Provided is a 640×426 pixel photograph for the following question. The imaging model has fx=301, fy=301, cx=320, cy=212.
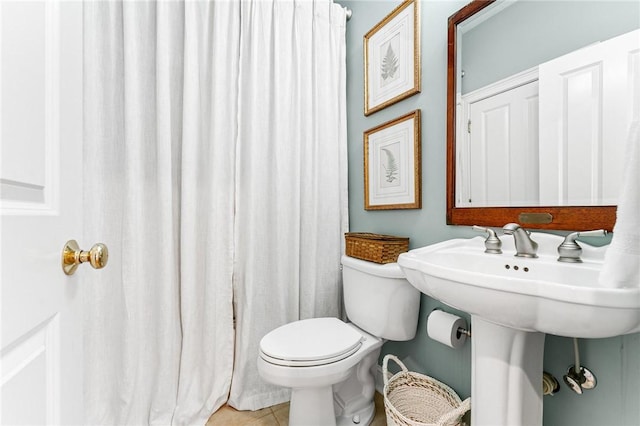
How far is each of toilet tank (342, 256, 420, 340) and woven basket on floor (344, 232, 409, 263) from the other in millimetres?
32

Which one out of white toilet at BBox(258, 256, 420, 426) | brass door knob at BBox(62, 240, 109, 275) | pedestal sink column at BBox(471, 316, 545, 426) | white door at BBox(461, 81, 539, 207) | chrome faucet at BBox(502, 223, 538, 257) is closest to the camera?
brass door knob at BBox(62, 240, 109, 275)

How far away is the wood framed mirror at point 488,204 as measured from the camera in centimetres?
84

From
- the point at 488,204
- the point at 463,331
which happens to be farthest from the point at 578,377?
the point at 488,204

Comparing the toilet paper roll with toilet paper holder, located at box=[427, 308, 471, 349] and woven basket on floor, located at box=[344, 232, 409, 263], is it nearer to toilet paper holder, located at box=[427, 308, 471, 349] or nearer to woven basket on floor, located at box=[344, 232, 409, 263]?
toilet paper holder, located at box=[427, 308, 471, 349]

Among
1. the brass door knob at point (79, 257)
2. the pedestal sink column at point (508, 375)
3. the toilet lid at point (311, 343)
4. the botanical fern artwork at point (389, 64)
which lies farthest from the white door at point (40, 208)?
the botanical fern artwork at point (389, 64)

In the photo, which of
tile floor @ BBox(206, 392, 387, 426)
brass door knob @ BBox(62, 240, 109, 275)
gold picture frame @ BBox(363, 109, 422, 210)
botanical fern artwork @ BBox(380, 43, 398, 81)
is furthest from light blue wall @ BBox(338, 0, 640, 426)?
brass door knob @ BBox(62, 240, 109, 275)

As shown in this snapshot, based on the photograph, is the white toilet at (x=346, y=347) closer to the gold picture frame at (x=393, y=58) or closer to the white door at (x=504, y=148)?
the white door at (x=504, y=148)

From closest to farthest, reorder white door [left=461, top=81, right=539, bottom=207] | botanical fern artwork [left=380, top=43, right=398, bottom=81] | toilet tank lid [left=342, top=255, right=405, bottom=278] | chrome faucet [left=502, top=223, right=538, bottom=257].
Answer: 1. chrome faucet [left=502, top=223, right=538, bottom=257]
2. white door [left=461, top=81, right=539, bottom=207]
3. toilet tank lid [left=342, top=255, right=405, bottom=278]
4. botanical fern artwork [left=380, top=43, right=398, bottom=81]

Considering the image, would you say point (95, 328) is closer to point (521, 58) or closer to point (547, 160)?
point (547, 160)

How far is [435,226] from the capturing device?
1.31 meters

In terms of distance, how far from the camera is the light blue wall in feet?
2.64

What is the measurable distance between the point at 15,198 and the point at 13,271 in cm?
10

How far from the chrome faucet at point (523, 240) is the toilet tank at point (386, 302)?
0.44 meters

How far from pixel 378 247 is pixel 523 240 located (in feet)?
1.79
